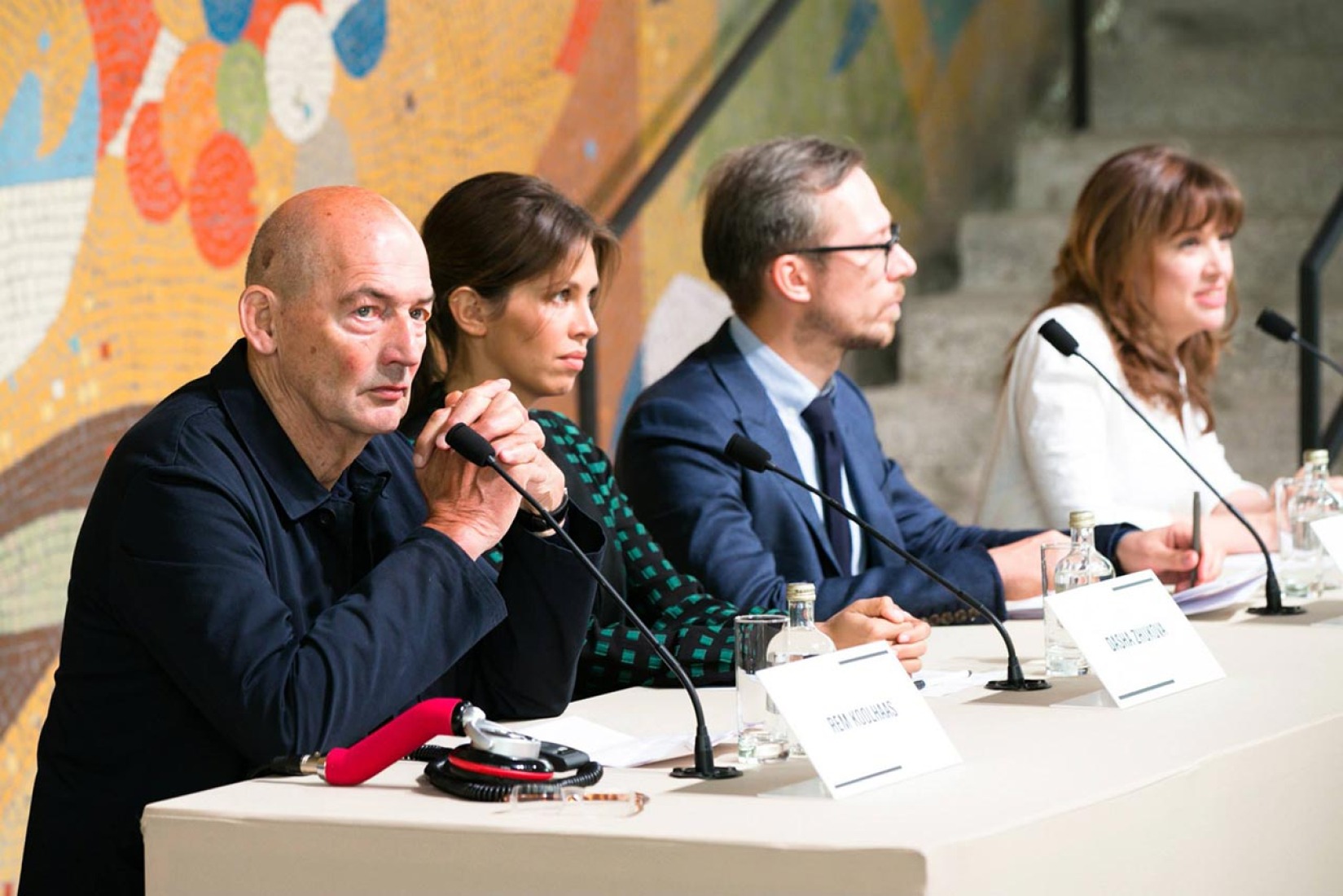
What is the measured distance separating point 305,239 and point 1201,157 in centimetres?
361

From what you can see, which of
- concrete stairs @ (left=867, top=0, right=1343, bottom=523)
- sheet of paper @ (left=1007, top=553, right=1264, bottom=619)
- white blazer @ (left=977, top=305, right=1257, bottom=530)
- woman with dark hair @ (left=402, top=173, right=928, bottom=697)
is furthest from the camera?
concrete stairs @ (left=867, top=0, right=1343, bottom=523)

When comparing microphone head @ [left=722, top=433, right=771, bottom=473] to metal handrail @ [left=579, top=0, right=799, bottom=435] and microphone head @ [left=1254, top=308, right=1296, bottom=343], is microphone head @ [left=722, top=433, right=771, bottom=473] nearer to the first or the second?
microphone head @ [left=1254, top=308, right=1296, bottom=343]

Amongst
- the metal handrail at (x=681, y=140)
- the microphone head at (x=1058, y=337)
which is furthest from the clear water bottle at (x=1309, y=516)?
the metal handrail at (x=681, y=140)

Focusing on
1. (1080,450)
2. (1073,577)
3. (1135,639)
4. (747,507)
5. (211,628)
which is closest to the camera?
(211,628)

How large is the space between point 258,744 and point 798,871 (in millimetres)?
535

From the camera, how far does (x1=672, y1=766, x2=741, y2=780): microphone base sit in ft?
4.96

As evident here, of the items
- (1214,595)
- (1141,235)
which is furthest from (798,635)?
(1141,235)

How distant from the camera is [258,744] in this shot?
1590 mm

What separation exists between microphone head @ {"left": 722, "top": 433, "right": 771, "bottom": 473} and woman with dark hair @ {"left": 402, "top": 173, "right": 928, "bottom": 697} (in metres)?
0.29

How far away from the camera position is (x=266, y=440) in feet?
5.82

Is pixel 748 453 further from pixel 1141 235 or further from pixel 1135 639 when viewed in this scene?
pixel 1141 235

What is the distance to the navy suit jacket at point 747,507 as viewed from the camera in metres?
2.50

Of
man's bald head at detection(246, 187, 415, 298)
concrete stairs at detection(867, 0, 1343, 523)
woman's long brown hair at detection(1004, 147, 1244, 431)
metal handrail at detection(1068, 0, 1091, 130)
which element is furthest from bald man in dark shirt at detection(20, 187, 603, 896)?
metal handrail at detection(1068, 0, 1091, 130)

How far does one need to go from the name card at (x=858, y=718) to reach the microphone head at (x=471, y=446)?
0.41m
